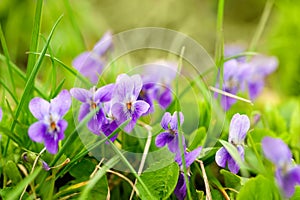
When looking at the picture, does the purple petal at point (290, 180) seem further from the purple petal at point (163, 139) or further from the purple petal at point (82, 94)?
the purple petal at point (82, 94)

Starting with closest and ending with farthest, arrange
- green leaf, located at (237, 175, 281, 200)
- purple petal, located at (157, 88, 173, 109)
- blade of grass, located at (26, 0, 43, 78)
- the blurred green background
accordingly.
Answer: green leaf, located at (237, 175, 281, 200)
blade of grass, located at (26, 0, 43, 78)
purple petal, located at (157, 88, 173, 109)
the blurred green background

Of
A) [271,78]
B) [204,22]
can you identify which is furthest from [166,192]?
[204,22]

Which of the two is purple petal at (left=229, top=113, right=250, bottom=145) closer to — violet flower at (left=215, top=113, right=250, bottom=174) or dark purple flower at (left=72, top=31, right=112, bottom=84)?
violet flower at (left=215, top=113, right=250, bottom=174)

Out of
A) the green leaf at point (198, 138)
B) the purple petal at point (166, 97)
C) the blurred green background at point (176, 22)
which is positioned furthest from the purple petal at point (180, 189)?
the blurred green background at point (176, 22)

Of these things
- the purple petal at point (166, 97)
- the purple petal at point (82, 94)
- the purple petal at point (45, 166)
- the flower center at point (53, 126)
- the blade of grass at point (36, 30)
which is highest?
the purple petal at point (166, 97)

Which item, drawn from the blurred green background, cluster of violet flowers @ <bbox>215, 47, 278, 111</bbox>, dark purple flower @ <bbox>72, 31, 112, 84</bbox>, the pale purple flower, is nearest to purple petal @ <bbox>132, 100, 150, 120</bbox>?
the pale purple flower

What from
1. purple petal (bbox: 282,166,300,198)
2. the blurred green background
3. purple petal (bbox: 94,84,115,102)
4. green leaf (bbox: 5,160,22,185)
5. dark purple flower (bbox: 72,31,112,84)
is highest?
the blurred green background

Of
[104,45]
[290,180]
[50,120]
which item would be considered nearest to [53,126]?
[50,120]
